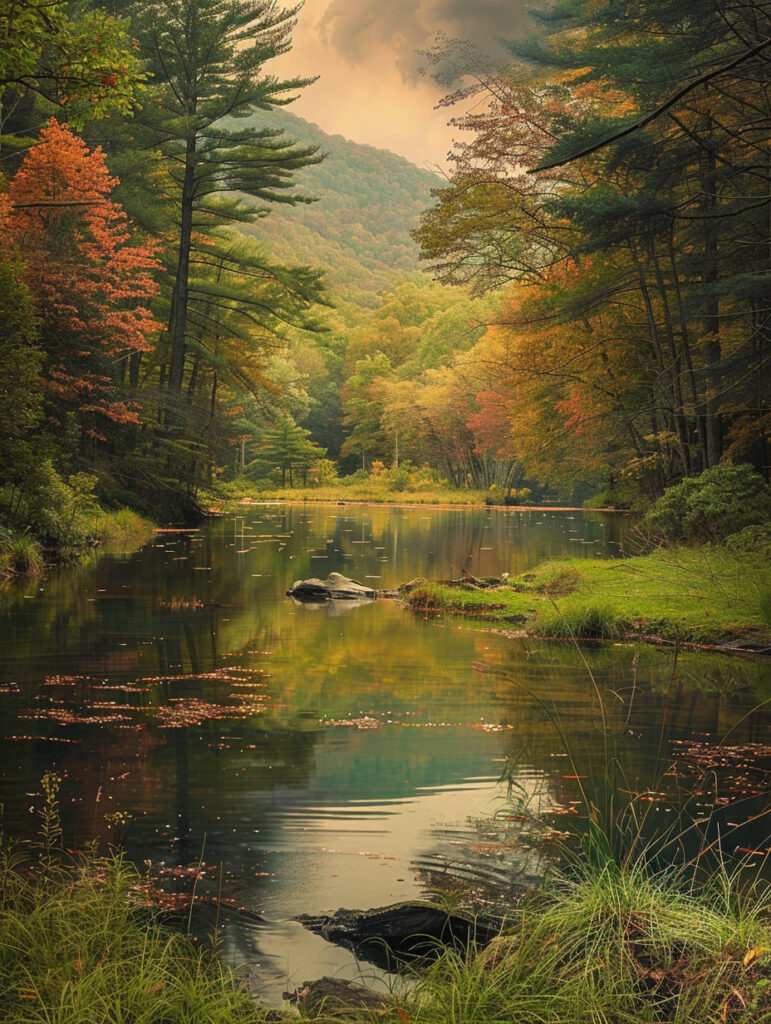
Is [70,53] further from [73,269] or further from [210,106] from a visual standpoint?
[210,106]

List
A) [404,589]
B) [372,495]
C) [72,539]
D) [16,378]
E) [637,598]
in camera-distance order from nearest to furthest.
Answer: [637,598] → [404,589] → [16,378] → [72,539] → [372,495]

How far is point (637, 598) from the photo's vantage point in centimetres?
1409

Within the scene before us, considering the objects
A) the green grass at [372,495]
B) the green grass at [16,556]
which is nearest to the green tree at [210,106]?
the green grass at [16,556]

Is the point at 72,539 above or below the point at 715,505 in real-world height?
below

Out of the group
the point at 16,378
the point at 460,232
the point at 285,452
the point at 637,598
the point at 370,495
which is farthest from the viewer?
the point at 285,452

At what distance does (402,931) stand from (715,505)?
44.8 feet

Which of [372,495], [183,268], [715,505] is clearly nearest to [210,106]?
[183,268]

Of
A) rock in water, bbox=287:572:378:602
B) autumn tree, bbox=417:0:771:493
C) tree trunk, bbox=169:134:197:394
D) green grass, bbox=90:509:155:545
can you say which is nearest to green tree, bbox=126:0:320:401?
tree trunk, bbox=169:134:197:394

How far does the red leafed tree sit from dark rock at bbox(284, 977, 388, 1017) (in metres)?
21.5

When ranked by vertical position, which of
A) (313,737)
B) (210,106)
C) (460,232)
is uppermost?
(210,106)

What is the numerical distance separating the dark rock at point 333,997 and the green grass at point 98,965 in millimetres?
222

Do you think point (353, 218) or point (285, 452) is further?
point (353, 218)

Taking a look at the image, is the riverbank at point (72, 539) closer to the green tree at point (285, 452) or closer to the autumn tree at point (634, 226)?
the autumn tree at point (634, 226)

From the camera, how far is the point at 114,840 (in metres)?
5.61
